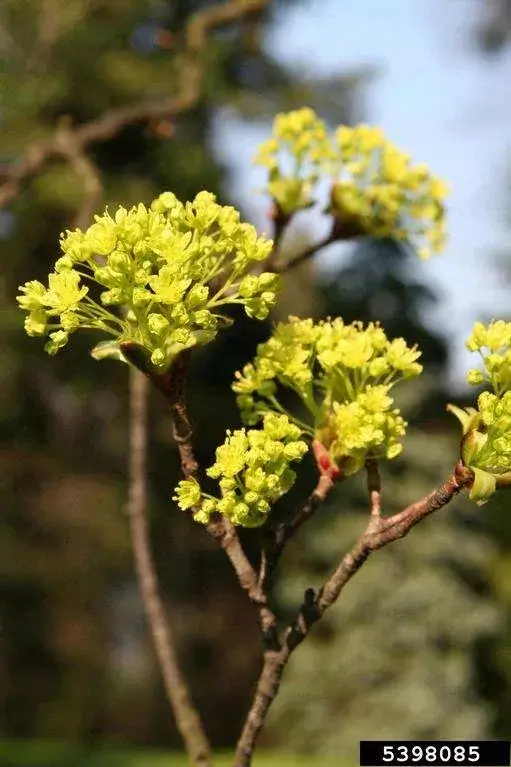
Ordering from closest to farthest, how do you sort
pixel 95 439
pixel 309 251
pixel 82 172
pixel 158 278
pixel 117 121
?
pixel 158 278, pixel 309 251, pixel 82 172, pixel 117 121, pixel 95 439

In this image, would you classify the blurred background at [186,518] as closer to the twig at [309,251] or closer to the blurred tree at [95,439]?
the blurred tree at [95,439]

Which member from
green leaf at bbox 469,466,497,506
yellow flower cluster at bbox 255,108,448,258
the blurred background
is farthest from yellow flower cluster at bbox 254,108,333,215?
the blurred background

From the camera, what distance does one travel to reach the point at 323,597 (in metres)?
0.94

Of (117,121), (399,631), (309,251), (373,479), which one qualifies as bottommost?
(373,479)

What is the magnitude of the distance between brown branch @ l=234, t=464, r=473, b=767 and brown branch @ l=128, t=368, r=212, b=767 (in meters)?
0.26

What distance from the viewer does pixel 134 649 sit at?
1352 cm

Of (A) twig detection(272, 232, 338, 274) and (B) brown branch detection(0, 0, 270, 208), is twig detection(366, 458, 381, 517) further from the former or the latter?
(B) brown branch detection(0, 0, 270, 208)

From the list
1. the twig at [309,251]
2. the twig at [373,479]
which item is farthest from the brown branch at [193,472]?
the twig at [309,251]

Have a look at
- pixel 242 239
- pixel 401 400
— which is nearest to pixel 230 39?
pixel 401 400

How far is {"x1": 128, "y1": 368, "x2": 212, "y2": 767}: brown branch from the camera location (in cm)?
121

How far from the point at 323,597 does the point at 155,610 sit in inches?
21.4

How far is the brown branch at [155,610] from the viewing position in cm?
121

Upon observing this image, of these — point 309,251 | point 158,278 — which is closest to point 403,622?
point 309,251

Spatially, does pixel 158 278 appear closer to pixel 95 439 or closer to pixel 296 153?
pixel 296 153
